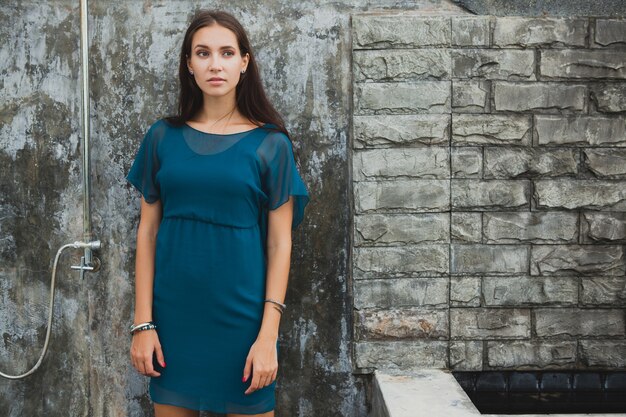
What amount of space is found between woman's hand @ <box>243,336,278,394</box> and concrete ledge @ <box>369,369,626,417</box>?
551mm

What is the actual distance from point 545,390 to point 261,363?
150 cm

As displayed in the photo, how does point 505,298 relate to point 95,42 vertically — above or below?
below

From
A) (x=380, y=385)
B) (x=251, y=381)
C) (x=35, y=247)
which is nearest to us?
(x=251, y=381)

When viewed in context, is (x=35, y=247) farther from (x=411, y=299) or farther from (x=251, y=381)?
(x=411, y=299)

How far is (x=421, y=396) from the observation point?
2.84 meters

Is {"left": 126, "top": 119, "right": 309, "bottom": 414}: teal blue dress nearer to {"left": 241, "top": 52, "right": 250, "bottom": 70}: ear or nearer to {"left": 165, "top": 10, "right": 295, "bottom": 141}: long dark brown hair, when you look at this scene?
{"left": 165, "top": 10, "right": 295, "bottom": 141}: long dark brown hair

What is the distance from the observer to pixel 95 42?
3.10 m

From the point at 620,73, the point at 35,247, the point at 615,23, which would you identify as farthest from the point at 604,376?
the point at 35,247

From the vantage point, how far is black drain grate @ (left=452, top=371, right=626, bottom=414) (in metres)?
3.20

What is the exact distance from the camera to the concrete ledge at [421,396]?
269cm

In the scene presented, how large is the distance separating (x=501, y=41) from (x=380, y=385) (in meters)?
1.54

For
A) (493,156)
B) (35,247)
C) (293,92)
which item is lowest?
(35,247)

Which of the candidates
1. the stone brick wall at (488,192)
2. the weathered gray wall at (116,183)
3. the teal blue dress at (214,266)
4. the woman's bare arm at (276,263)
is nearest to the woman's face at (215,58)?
the teal blue dress at (214,266)

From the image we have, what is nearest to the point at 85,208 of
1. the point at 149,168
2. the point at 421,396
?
the point at 149,168
